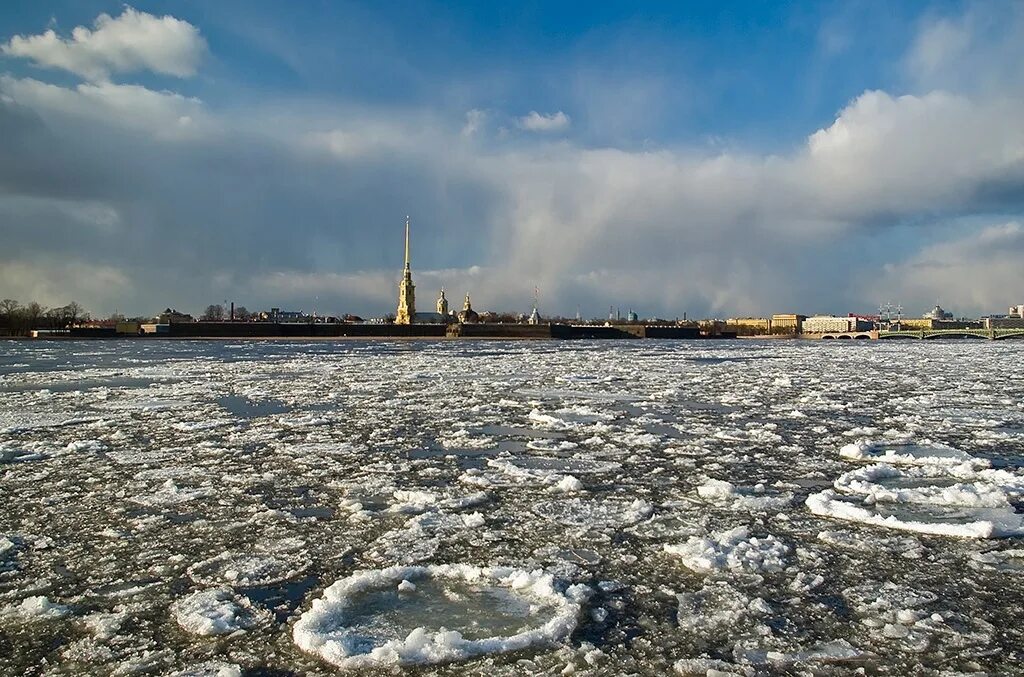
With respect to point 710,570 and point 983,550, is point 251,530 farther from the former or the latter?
point 983,550

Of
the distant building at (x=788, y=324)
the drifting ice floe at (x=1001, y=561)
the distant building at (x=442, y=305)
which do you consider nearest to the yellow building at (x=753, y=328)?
the distant building at (x=788, y=324)

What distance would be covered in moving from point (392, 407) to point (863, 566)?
7.95 metres

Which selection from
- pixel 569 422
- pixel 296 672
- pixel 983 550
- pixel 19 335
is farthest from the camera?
pixel 19 335

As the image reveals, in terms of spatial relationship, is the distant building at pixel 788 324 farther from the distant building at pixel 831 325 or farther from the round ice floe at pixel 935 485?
the round ice floe at pixel 935 485

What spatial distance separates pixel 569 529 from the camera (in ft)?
14.1

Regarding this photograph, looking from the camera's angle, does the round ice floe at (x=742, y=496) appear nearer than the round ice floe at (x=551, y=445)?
Yes

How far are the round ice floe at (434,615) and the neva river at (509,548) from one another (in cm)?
1

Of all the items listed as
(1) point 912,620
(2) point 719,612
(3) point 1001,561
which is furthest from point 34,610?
(3) point 1001,561

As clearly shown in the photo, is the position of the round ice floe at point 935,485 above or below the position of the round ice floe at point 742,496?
above

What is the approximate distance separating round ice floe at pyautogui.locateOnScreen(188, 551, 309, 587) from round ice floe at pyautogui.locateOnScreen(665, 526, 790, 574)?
76.3 inches

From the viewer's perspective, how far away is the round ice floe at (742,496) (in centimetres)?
484

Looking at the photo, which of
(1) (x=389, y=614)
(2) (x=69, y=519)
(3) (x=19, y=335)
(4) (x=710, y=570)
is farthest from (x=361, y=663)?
(3) (x=19, y=335)

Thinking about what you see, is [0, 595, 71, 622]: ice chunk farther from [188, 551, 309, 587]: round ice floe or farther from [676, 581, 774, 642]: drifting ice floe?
[676, 581, 774, 642]: drifting ice floe

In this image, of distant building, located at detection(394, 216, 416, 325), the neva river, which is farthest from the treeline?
the neva river
